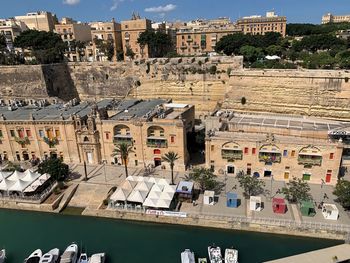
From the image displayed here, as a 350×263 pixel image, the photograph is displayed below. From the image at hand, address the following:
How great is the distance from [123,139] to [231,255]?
24.9m

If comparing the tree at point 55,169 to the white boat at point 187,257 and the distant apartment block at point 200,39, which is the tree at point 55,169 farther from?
the distant apartment block at point 200,39

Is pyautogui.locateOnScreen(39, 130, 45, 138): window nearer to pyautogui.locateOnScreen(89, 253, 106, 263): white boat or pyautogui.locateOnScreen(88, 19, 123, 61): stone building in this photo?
pyautogui.locateOnScreen(89, 253, 106, 263): white boat

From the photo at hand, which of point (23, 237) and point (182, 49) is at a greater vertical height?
point (182, 49)

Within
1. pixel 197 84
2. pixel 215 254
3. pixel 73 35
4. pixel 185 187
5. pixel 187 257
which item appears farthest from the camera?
pixel 73 35

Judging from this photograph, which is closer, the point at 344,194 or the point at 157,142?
the point at 344,194

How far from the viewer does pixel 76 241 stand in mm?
32844

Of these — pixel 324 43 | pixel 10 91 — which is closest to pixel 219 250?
pixel 10 91

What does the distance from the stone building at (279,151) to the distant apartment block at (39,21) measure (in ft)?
333

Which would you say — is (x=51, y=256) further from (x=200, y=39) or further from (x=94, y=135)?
(x=200, y=39)

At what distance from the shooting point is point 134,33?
104 meters

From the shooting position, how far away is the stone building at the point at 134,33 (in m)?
103

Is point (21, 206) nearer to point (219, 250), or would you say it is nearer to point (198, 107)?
point (219, 250)

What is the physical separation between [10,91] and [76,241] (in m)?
57.1

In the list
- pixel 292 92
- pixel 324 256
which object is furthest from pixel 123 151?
pixel 292 92
